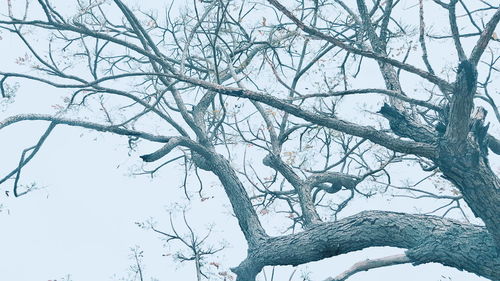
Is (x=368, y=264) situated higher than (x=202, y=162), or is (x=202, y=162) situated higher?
(x=202, y=162)

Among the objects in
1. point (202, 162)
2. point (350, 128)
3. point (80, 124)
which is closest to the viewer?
point (350, 128)

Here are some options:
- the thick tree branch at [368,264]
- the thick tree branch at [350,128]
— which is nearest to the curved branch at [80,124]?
the thick tree branch at [350,128]

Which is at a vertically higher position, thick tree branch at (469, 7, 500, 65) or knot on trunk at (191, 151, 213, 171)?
knot on trunk at (191, 151, 213, 171)

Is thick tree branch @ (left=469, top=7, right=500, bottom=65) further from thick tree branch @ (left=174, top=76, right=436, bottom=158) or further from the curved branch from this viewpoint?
the curved branch

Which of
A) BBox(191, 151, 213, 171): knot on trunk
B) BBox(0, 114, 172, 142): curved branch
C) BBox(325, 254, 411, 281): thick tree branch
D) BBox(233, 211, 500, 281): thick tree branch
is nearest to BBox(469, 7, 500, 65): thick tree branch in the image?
BBox(233, 211, 500, 281): thick tree branch

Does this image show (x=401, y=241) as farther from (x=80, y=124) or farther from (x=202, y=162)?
(x=80, y=124)

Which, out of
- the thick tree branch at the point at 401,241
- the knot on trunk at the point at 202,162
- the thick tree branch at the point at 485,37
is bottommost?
the thick tree branch at the point at 401,241

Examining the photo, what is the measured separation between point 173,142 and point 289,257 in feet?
5.91

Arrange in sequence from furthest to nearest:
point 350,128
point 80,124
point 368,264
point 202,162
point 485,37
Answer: point 202,162 < point 80,124 < point 368,264 < point 350,128 < point 485,37

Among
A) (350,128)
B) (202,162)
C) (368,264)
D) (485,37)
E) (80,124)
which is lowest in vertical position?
(368,264)

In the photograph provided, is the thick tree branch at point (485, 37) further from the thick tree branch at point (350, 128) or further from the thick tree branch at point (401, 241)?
the thick tree branch at point (401, 241)

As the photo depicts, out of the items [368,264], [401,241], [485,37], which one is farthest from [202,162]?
[485,37]

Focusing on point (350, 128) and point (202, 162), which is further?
point (202, 162)

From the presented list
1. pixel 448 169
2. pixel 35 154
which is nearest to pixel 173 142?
pixel 35 154
